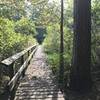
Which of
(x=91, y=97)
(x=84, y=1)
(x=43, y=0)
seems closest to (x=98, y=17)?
(x=43, y=0)

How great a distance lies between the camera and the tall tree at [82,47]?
30.4 feet

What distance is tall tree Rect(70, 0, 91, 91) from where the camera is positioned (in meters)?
9.27

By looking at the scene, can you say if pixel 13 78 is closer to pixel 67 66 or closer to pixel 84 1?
pixel 84 1

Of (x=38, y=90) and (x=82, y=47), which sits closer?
(x=38, y=90)

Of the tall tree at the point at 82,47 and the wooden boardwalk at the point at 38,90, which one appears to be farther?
the tall tree at the point at 82,47

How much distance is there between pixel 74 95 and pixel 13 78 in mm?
2320

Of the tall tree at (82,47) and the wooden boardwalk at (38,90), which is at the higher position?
the tall tree at (82,47)

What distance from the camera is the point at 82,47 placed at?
9328mm

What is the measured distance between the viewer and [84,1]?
9289 mm

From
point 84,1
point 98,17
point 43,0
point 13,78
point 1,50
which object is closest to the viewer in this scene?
point 13,78

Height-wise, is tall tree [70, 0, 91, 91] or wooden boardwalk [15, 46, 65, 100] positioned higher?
tall tree [70, 0, 91, 91]

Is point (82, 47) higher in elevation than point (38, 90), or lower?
higher

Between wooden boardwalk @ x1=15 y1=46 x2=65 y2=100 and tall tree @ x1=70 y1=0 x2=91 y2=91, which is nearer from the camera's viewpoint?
wooden boardwalk @ x1=15 y1=46 x2=65 y2=100

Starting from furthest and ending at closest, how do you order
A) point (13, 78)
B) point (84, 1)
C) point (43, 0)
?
1. point (43, 0)
2. point (84, 1)
3. point (13, 78)
